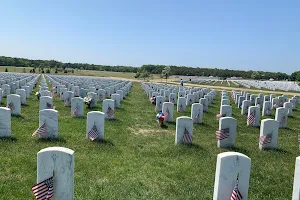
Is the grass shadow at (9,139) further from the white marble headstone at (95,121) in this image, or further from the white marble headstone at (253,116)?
the white marble headstone at (253,116)

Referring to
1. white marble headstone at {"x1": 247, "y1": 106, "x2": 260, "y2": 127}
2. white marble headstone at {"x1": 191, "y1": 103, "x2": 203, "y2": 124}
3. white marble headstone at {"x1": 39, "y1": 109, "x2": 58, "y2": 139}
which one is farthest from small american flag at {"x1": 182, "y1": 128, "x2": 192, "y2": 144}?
white marble headstone at {"x1": 247, "y1": 106, "x2": 260, "y2": 127}

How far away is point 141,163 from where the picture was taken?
8695mm

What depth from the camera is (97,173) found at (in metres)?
7.69

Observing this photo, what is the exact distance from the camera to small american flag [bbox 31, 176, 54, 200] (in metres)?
5.58

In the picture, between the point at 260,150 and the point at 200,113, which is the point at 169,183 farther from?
the point at 200,113

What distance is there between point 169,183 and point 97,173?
6.05ft

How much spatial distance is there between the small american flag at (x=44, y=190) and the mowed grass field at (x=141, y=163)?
2.63 ft

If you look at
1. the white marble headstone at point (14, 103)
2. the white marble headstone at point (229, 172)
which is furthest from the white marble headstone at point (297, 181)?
the white marble headstone at point (14, 103)

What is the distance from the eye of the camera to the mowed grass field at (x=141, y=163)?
6824 mm

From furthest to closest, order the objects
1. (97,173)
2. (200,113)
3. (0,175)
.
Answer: (200,113)
(97,173)
(0,175)

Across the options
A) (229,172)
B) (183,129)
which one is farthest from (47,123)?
(229,172)

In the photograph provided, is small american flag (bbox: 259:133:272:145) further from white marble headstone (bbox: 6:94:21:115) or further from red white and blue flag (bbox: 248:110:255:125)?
white marble headstone (bbox: 6:94:21:115)

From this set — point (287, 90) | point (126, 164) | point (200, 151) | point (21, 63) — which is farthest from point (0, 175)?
point (21, 63)

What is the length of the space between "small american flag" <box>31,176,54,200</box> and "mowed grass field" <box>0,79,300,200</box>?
2.63 feet
